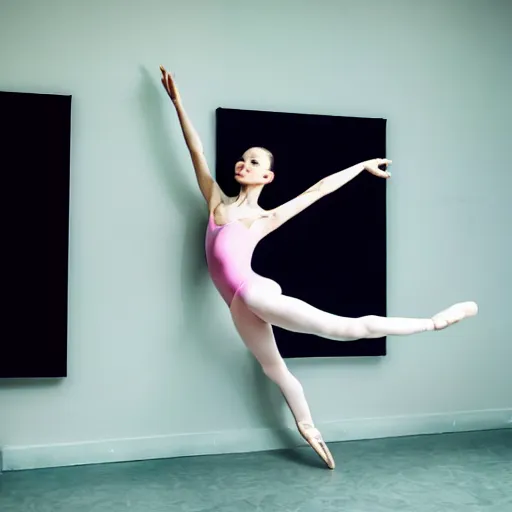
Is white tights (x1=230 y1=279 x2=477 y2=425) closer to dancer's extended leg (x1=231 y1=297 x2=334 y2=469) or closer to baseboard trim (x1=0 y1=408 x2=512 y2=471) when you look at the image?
dancer's extended leg (x1=231 y1=297 x2=334 y2=469)

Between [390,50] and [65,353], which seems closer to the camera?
[65,353]

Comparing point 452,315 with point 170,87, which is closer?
point 452,315

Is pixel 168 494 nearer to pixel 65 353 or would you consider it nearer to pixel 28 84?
pixel 65 353

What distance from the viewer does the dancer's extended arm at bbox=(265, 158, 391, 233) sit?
408 centimetres

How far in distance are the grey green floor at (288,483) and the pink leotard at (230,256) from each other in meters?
0.93

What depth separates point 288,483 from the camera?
3.62 m

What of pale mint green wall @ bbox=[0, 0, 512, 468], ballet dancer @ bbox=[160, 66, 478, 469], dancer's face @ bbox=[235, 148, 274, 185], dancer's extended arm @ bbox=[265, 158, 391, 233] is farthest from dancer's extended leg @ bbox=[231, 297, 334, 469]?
dancer's face @ bbox=[235, 148, 274, 185]

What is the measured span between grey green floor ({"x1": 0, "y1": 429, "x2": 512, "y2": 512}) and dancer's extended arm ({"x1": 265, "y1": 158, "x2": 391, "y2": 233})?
133cm

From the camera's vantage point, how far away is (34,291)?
3.90 m

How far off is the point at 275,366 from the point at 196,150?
49.9 inches

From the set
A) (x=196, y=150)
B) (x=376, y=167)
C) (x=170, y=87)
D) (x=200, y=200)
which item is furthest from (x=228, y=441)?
(x=170, y=87)

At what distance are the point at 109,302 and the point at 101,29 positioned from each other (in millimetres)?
1540

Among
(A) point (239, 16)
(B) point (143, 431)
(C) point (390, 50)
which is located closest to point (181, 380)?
(B) point (143, 431)

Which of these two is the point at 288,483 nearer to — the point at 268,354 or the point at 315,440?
the point at 315,440
